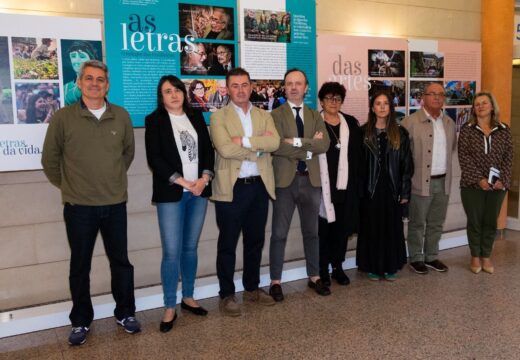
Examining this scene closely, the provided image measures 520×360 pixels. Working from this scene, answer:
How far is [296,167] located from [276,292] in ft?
3.39

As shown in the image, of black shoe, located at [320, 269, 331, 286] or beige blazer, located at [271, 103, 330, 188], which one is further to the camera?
black shoe, located at [320, 269, 331, 286]

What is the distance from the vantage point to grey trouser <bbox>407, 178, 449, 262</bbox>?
14.7 ft

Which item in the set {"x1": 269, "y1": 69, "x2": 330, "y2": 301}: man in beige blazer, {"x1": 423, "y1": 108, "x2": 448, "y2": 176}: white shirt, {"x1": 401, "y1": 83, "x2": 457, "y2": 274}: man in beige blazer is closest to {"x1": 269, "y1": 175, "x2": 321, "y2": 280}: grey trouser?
{"x1": 269, "y1": 69, "x2": 330, "y2": 301}: man in beige blazer

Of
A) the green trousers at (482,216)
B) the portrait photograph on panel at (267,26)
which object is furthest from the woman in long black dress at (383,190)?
the portrait photograph on panel at (267,26)

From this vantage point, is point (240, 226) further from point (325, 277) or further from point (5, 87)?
point (5, 87)

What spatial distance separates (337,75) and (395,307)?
2.26m

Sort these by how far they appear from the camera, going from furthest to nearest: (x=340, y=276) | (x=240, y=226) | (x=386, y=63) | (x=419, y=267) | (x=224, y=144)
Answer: (x=386, y=63)
(x=419, y=267)
(x=340, y=276)
(x=240, y=226)
(x=224, y=144)

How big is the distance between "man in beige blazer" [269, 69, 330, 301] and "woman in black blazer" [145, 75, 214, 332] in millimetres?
615

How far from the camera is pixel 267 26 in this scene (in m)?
4.28


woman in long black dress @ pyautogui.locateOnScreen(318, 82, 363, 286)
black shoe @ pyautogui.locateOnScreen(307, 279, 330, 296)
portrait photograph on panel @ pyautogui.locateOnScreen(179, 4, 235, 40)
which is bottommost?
black shoe @ pyautogui.locateOnScreen(307, 279, 330, 296)

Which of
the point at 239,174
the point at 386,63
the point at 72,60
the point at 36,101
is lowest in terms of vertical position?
the point at 239,174

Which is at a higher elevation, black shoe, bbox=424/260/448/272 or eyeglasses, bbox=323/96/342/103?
eyeglasses, bbox=323/96/342/103

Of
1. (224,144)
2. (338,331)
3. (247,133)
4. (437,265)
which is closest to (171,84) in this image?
(224,144)

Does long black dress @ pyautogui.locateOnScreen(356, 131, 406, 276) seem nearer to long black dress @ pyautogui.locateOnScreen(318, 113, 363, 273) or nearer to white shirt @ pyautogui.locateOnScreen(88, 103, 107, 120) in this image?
long black dress @ pyautogui.locateOnScreen(318, 113, 363, 273)
